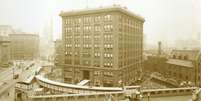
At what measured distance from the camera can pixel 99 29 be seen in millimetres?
25016

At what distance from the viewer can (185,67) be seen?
25.2 m

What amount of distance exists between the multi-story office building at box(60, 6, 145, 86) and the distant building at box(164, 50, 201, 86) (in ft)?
17.3

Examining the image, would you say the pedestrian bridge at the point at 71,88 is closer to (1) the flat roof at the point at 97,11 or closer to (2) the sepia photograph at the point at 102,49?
(2) the sepia photograph at the point at 102,49

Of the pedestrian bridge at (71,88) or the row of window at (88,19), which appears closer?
the pedestrian bridge at (71,88)

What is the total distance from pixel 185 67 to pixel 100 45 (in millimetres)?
10752

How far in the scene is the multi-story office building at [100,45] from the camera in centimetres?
2411

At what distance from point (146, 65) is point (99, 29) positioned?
14.1 m

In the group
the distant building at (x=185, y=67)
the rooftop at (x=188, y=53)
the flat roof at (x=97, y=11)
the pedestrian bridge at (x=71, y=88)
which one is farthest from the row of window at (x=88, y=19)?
the rooftop at (x=188, y=53)

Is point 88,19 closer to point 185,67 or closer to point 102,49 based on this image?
point 102,49

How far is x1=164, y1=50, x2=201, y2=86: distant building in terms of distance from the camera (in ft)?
74.5

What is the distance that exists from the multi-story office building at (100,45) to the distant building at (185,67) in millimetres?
5261

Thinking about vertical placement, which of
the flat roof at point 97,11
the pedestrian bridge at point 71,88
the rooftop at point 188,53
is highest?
the flat roof at point 97,11

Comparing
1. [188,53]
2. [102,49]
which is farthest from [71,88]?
[188,53]

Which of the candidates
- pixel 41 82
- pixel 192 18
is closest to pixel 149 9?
pixel 192 18
